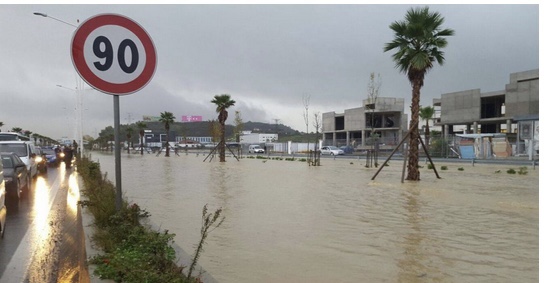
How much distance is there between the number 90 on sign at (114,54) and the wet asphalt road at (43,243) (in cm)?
200

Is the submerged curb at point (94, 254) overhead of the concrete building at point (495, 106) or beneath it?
beneath

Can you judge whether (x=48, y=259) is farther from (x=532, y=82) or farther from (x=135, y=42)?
(x=532, y=82)

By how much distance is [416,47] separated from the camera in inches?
667

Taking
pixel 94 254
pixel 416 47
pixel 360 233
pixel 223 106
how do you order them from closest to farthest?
pixel 94 254 → pixel 360 233 → pixel 416 47 → pixel 223 106

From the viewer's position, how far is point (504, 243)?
7.00m

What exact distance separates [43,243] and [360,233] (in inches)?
219

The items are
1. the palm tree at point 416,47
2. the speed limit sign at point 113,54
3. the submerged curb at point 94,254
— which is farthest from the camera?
the palm tree at point 416,47

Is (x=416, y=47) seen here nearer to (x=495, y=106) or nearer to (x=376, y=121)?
(x=495, y=106)

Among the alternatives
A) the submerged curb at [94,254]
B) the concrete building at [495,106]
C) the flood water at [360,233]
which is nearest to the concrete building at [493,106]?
the concrete building at [495,106]

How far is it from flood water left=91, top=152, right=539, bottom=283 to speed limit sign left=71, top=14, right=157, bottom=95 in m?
2.68

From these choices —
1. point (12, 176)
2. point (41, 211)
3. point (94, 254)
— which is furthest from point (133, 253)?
point (12, 176)

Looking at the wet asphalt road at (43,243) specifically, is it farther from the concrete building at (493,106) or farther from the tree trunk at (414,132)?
the concrete building at (493,106)

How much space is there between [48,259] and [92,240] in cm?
A: 118

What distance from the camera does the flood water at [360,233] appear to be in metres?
5.36
